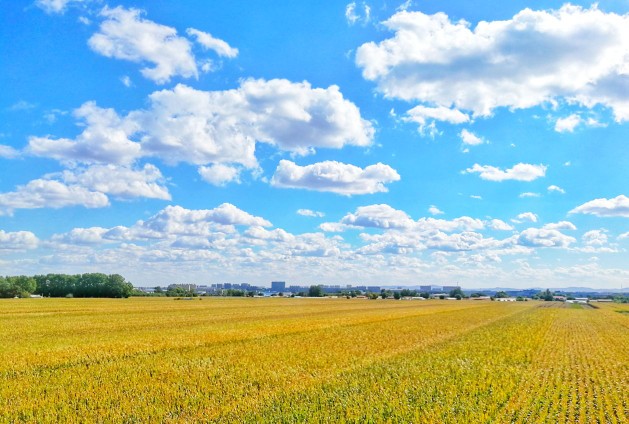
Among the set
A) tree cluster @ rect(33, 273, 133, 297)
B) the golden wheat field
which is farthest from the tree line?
the golden wheat field

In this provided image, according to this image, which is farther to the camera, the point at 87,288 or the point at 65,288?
the point at 65,288

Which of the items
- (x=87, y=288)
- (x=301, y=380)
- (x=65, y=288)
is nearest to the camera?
(x=301, y=380)

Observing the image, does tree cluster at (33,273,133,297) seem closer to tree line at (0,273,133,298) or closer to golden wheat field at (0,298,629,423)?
tree line at (0,273,133,298)

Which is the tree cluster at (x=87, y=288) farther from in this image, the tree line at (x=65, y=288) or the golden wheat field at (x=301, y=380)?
the golden wheat field at (x=301, y=380)

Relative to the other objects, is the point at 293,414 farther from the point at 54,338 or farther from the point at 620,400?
the point at 54,338

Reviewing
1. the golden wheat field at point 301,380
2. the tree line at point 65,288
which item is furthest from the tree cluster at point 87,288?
the golden wheat field at point 301,380

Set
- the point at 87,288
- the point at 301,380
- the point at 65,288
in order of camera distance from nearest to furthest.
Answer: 1. the point at 301,380
2. the point at 87,288
3. the point at 65,288

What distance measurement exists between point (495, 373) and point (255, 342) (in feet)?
52.4

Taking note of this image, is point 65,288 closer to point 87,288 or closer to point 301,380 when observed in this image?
point 87,288

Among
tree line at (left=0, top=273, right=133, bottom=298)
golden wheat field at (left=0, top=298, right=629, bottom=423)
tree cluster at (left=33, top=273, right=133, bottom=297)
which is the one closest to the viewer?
golden wheat field at (left=0, top=298, right=629, bottom=423)

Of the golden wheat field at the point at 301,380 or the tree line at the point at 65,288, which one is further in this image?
the tree line at the point at 65,288

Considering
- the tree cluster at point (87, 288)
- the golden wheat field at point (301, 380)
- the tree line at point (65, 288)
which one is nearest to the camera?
the golden wheat field at point (301, 380)

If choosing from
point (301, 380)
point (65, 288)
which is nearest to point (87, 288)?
point (65, 288)

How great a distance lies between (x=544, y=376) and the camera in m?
22.2
